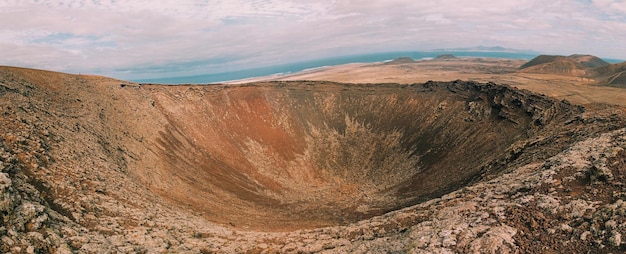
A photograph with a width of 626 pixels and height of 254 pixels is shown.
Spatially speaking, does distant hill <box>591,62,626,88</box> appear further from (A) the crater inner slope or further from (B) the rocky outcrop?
(B) the rocky outcrop

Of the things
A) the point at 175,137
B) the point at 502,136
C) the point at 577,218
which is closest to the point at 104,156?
the point at 175,137

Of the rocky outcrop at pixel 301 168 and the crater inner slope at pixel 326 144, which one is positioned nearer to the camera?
the rocky outcrop at pixel 301 168

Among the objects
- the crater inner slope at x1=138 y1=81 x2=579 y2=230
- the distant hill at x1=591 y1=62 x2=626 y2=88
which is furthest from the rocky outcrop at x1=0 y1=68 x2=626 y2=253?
the distant hill at x1=591 y1=62 x2=626 y2=88

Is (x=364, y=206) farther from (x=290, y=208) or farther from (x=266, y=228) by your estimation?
(x=266, y=228)

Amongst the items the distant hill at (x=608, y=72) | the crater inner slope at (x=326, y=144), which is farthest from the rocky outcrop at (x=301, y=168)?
the distant hill at (x=608, y=72)

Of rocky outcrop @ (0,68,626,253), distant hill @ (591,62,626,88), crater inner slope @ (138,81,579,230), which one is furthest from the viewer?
distant hill @ (591,62,626,88)

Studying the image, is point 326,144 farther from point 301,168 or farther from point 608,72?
point 608,72

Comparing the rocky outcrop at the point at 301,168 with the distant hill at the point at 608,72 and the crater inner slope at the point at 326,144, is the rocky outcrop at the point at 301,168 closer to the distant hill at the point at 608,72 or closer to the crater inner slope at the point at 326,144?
the crater inner slope at the point at 326,144

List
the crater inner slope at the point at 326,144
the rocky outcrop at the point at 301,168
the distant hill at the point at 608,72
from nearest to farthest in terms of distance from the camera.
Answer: the rocky outcrop at the point at 301,168, the crater inner slope at the point at 326,144, the distant hill at the point at 608,72
